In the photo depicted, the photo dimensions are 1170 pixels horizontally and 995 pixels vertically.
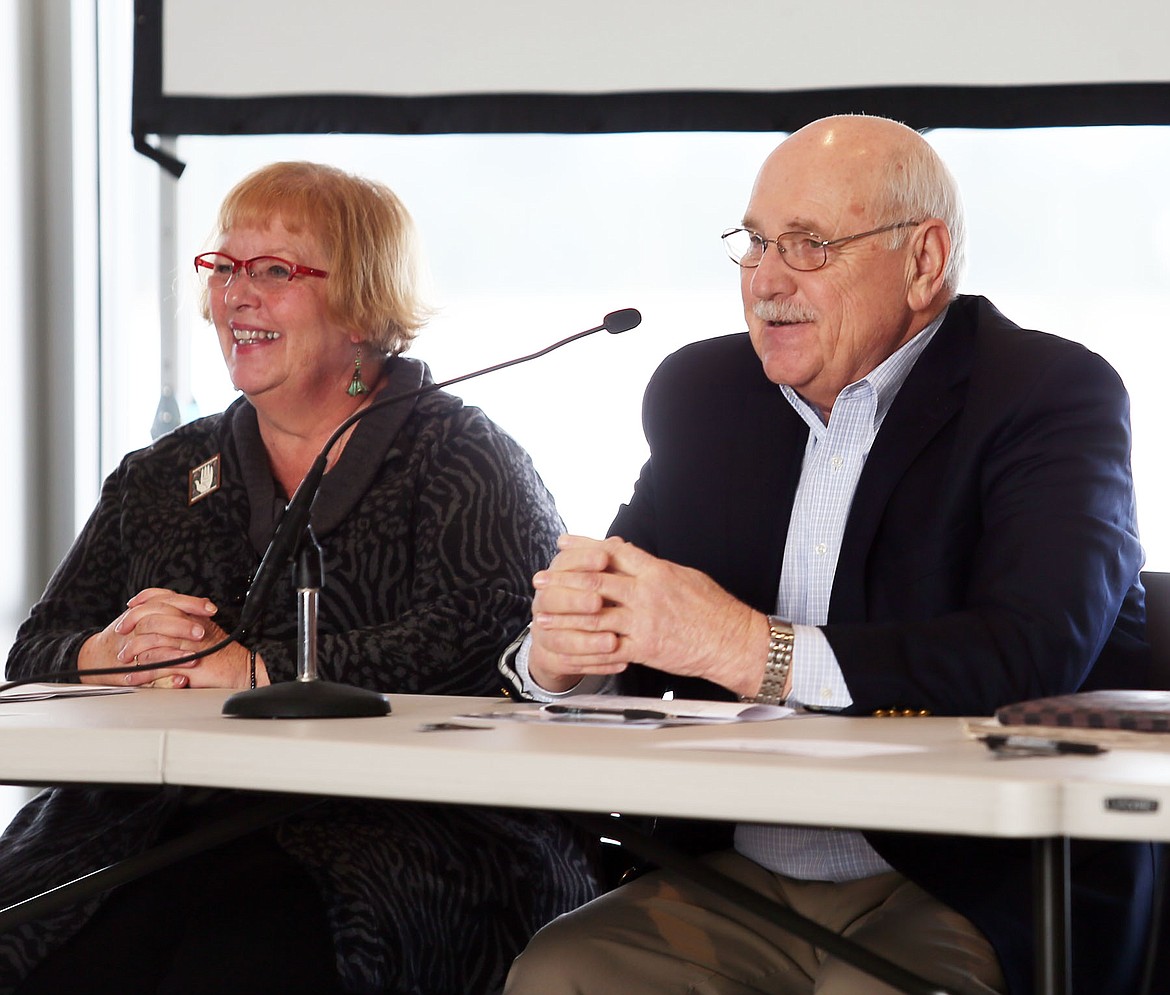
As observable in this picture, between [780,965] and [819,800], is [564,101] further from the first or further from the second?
[819,800]

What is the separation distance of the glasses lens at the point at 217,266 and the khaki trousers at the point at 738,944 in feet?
3.89

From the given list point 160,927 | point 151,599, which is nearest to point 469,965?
point 160,927

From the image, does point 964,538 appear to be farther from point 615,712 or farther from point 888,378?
point 615,712

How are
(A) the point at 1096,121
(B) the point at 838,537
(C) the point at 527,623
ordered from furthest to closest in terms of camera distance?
(A) the point at 1096,121 → (C) the point at 527,623 → (B) the point at 838,537

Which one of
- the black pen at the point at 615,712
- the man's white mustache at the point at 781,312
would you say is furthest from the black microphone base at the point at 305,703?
the man's white mustache at the point at 781,312

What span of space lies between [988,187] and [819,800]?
234cm

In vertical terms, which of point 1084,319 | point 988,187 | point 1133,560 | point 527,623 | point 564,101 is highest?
point 564,101

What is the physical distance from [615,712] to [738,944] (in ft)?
1.04

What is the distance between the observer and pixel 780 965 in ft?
4.93

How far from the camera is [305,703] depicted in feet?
4.48

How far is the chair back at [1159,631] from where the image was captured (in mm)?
1703

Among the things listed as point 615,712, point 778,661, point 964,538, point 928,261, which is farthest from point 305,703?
point 928,261

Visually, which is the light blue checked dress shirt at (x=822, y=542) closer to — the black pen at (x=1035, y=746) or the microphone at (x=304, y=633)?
the microphone at (x=304, y=633)

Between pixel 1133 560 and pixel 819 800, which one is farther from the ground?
pixel 1133 560
